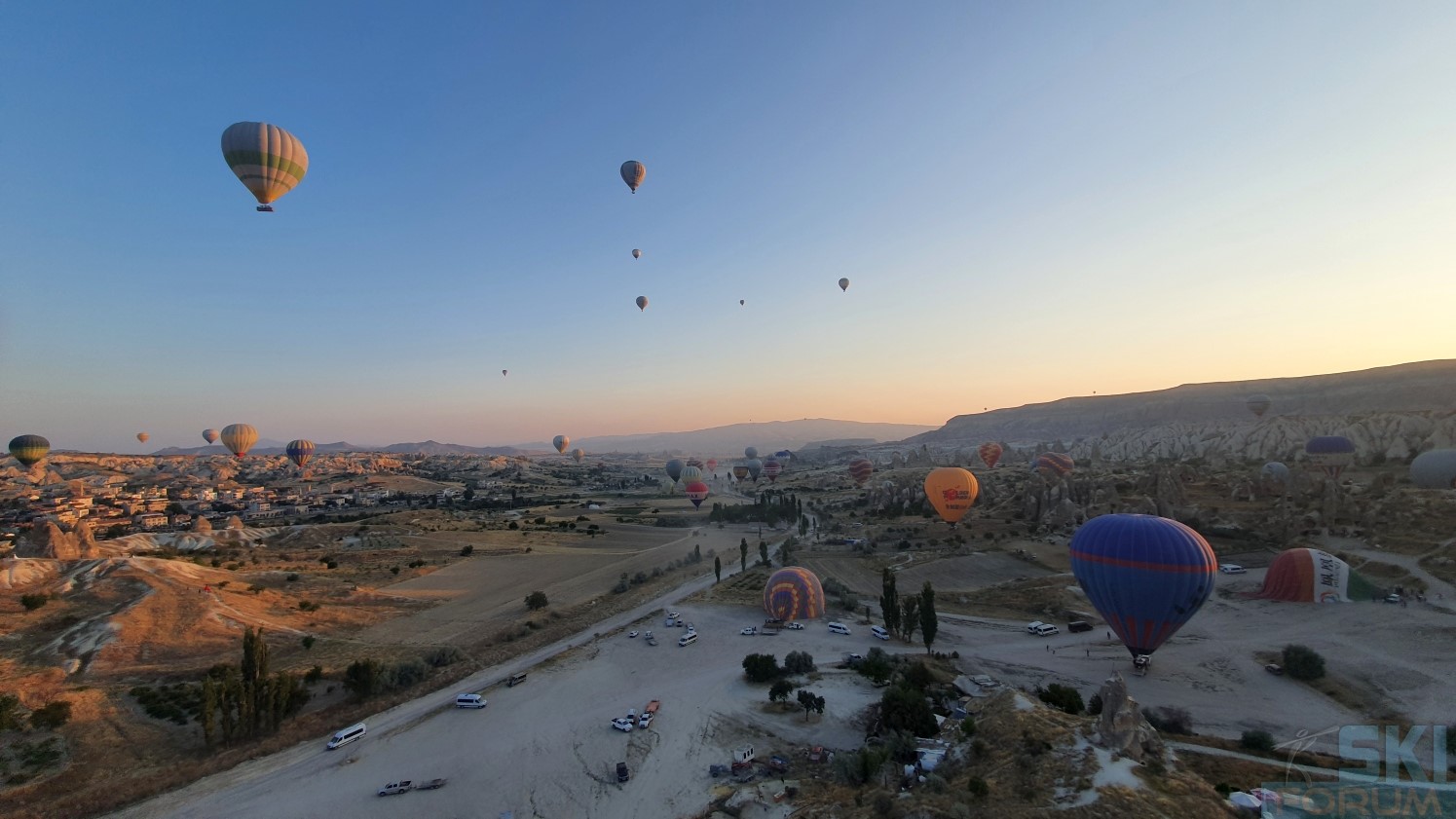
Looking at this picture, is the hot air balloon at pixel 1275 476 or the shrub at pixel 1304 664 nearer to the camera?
the shrub at pixel 1304 664

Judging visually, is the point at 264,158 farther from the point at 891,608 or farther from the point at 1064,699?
the point at 1064,699

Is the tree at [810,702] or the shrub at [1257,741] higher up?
the tree at [810,702]

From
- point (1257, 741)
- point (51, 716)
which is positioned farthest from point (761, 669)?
point (51, 716)

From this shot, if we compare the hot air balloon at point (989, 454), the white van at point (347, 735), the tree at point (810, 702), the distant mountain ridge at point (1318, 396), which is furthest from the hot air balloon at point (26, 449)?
the distant mountain ridge at point (1318, 396)

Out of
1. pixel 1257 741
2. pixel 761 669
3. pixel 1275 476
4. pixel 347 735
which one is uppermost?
pixel 1275 476

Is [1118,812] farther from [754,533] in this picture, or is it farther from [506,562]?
[754,533]

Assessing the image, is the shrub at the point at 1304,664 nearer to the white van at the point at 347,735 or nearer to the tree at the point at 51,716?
the white van at the point at 347,735

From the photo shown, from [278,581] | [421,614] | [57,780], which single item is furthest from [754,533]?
[57,780]
